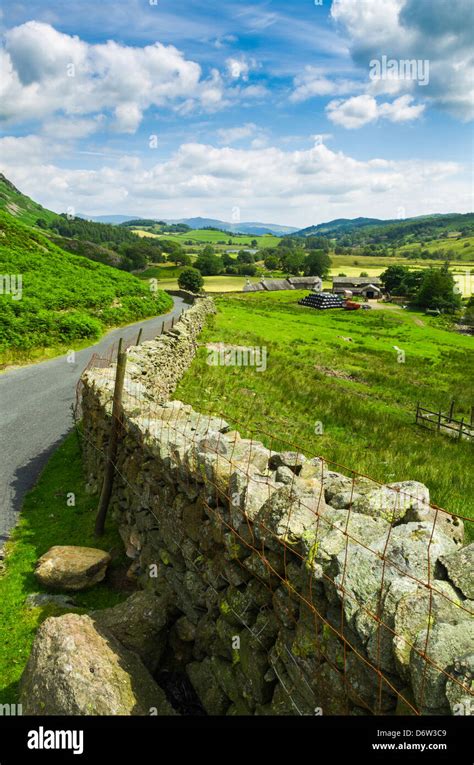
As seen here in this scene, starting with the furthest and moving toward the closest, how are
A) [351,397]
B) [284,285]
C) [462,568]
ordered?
[284,285], [351,397], [462,568]

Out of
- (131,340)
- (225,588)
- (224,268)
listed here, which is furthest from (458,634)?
(224,268)

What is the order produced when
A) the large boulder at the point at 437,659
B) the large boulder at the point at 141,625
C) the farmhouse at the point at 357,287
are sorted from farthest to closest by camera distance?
the farmhouse at the point at 357,287 < the large boulder at the point at 141,625 < the large boulder at the point at 437,659

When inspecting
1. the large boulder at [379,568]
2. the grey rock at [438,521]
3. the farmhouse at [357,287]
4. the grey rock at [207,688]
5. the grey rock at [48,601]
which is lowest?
the grey rock at [48,601]

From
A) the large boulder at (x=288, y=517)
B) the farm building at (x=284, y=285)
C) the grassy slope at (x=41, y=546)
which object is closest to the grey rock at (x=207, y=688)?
the large boulder at (x=288, y=517)

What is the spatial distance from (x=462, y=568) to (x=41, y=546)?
30.4ft

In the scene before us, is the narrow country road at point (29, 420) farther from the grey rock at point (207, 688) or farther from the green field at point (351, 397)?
the grey rock at point (207, 688)

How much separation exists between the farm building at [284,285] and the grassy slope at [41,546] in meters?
109

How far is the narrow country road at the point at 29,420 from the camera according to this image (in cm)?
1287

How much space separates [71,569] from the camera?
8969 millimetres

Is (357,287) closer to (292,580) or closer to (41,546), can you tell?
(41,546)

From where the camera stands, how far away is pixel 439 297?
9988 centimetres

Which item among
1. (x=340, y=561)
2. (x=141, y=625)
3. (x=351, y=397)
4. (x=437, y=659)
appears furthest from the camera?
(x=351, y=397)

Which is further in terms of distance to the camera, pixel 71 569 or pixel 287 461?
pixel 71 569

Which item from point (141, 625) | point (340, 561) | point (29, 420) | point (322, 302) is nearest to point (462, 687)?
point (340, 561)
